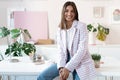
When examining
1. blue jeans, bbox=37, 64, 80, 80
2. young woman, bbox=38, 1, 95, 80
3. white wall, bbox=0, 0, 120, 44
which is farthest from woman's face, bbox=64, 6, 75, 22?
white wall, bbox=0, 0, 120, 44

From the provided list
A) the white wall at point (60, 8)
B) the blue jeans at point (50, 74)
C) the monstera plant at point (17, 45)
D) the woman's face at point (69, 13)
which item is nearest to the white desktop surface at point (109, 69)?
the blue jeans at point (50, 74)

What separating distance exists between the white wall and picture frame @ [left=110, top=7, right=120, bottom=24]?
5 centimetres

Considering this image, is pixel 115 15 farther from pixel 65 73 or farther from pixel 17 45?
pixel 65 73

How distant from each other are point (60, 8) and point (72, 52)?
1.88 m

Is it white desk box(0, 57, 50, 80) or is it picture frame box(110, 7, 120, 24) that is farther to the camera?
picture frame box(110, 7, 120, 24)

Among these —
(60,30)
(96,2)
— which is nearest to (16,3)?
(96,2)

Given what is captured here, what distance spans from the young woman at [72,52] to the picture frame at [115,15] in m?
1.76

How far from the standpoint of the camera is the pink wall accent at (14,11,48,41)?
12.8 feet

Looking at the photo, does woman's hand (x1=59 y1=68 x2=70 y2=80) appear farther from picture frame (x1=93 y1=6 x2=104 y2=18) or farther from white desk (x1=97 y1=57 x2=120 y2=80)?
picture frame (x1=93 y1=6 x2=104 y2=18)

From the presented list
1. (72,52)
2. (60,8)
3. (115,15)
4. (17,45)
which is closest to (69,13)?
(72,52)

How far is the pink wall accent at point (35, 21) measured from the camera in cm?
389

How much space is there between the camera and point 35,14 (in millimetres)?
3891

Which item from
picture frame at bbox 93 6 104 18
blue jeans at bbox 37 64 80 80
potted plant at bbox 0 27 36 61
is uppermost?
picture frame at bbox 93 6 104 18

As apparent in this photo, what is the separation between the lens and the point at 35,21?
3.90m
